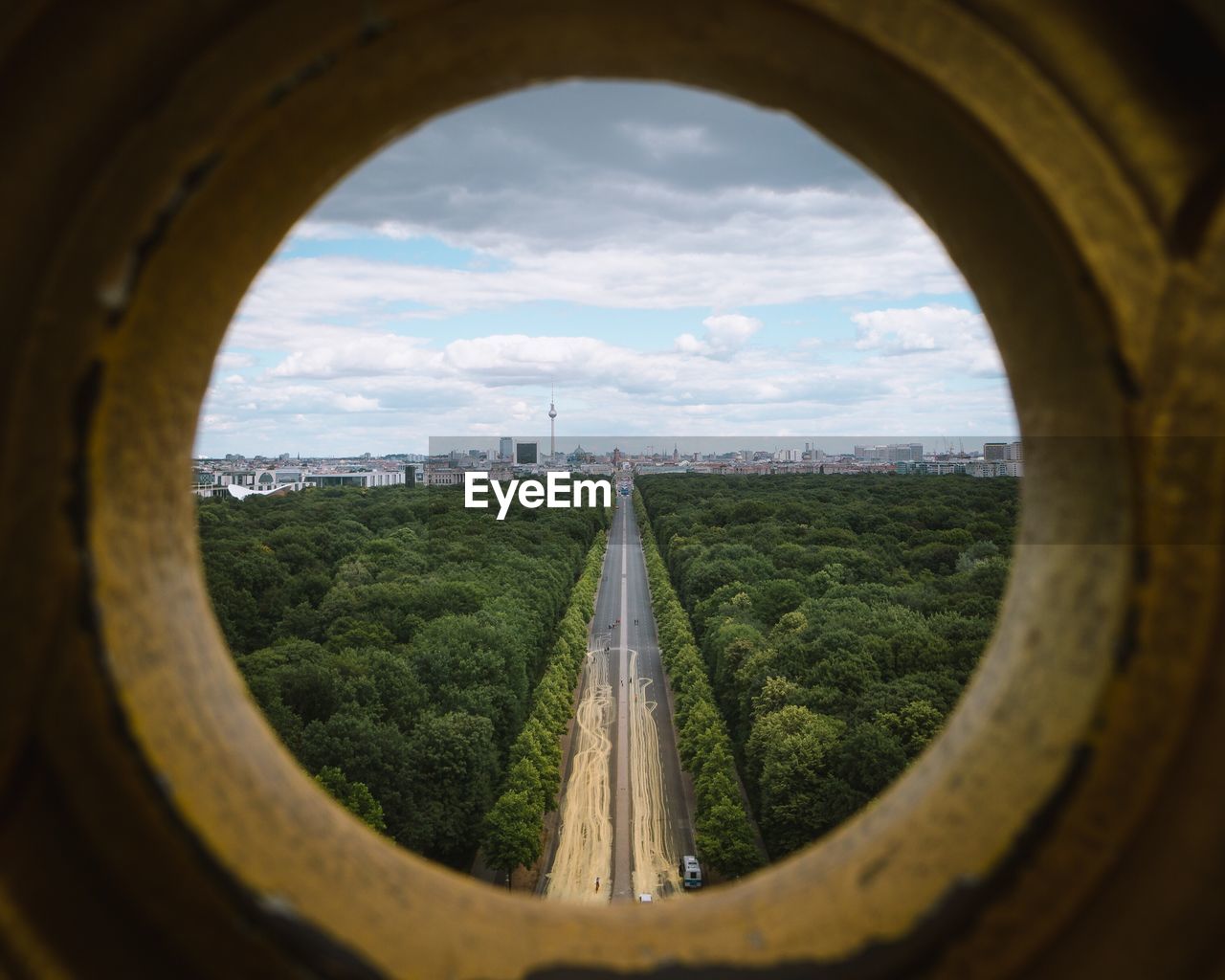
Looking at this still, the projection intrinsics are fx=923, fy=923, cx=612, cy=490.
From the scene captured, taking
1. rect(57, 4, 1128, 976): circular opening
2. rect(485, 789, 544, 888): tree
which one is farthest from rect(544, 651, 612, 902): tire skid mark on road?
rect(57, 4, 1128, 976): circular opening

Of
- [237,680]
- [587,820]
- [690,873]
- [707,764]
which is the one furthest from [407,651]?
[237,680]

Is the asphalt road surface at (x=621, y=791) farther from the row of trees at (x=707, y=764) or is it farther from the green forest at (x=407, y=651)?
the green forest at (x=407, y=651)

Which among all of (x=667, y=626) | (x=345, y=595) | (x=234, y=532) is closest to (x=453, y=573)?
(x=345, y=595)

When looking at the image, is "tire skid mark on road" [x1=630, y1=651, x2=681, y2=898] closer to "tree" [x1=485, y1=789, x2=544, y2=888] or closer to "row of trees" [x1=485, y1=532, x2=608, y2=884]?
"row of trees" [x1=485, y1=532, x2=608, y2=884]

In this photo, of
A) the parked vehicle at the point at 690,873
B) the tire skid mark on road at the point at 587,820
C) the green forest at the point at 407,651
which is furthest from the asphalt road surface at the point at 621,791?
the green forest at the point at 407,651

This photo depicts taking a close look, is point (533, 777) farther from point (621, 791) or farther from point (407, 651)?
point (407, 651)
